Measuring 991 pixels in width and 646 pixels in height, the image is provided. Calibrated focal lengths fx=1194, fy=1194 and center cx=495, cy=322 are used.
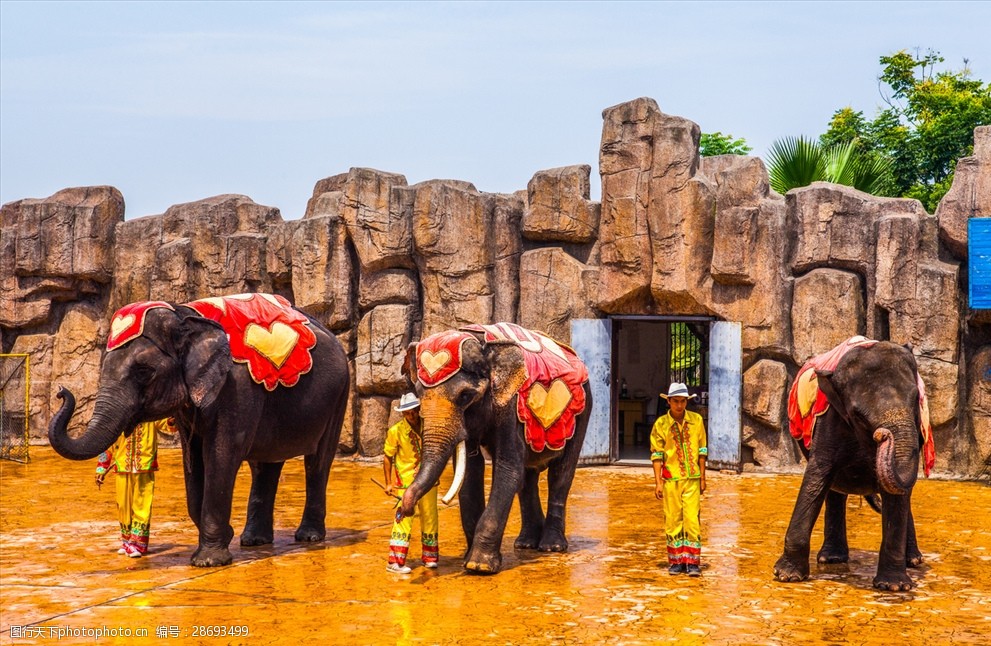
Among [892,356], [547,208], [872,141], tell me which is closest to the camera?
[892,356]

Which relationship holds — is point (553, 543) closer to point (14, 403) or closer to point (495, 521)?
point (495, 521)

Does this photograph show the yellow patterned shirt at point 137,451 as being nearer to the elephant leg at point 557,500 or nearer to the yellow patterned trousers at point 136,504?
the yellow patterned trousers at point 136,504

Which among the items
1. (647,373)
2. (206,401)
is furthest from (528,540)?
(647,373)

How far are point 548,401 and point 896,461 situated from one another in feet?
7.97

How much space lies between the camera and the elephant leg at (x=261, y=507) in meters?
9.13

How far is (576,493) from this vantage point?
39.9 feet

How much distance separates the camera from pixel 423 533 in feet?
26.6

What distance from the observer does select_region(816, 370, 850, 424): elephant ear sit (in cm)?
745

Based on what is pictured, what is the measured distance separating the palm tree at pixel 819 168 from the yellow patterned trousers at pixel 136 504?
10.7m

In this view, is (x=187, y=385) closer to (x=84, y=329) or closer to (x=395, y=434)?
(x=395, y=434)

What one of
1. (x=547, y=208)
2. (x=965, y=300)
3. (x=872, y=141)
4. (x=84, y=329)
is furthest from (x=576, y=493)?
(x=872, y=141)

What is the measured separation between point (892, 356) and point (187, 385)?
15.2ft

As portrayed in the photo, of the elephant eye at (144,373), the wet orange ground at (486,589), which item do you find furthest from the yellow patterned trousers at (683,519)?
the elephant eye at (144,373)

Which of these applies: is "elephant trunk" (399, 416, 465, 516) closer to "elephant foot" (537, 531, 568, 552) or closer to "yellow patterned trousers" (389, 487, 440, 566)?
"yellow patterned trousers" (389, 487, 440, 566)
